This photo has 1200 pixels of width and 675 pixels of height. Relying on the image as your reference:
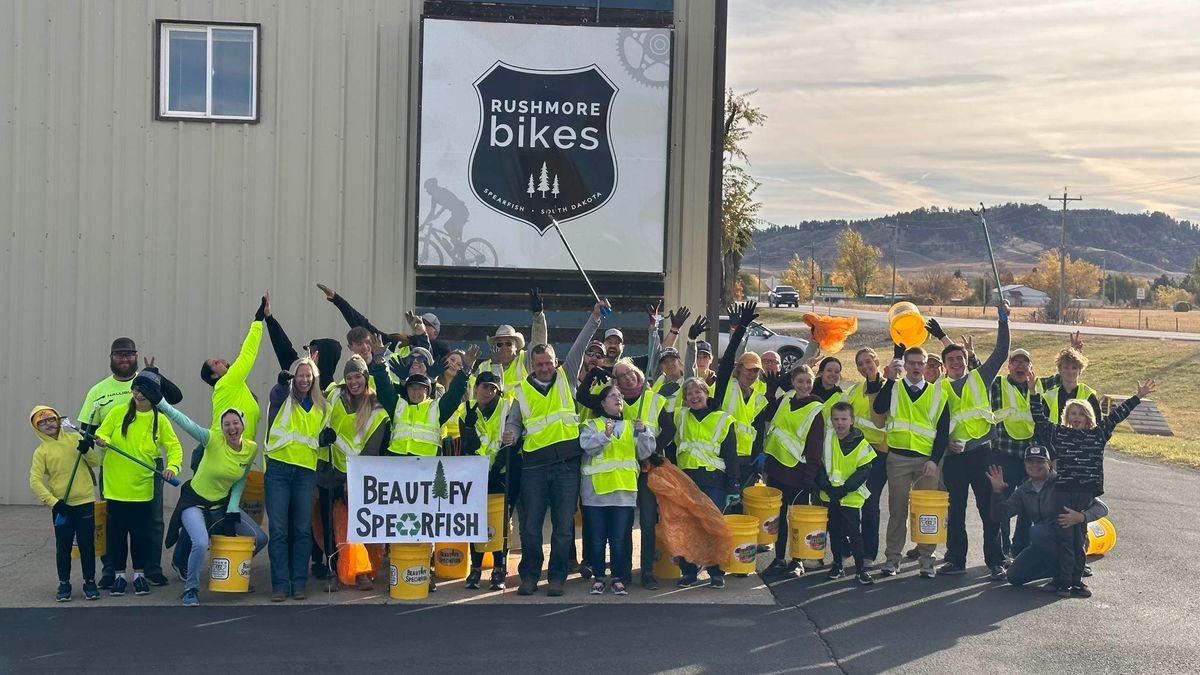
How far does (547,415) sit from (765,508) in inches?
82.2

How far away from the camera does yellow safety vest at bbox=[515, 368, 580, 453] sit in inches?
363

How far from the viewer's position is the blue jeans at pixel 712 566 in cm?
952

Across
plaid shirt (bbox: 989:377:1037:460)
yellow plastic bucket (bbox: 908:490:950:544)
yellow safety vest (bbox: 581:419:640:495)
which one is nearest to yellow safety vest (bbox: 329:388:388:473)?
yellow safety vest (bbox: 581:419:640:495)

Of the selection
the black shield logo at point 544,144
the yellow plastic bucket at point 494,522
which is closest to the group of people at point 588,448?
the yellow plastic bucket at point 494,522

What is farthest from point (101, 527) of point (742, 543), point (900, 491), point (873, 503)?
point (900, 491)

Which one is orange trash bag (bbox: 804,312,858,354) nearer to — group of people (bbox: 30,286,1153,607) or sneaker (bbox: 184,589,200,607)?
group of people (bbox: 30,286,1153,607)

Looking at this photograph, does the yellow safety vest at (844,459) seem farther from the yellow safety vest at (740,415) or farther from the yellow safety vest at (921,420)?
the yellow safety vest at (740,415)

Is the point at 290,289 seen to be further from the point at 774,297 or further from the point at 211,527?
the point at 774,297

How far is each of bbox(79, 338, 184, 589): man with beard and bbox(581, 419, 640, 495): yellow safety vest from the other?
3.30 metres

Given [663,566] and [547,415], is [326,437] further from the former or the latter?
[663,566]

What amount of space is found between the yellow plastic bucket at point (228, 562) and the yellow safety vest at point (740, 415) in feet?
12.8

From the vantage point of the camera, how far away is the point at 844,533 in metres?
9.86

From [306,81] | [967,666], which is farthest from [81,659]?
[306,81]

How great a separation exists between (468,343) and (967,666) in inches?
272
